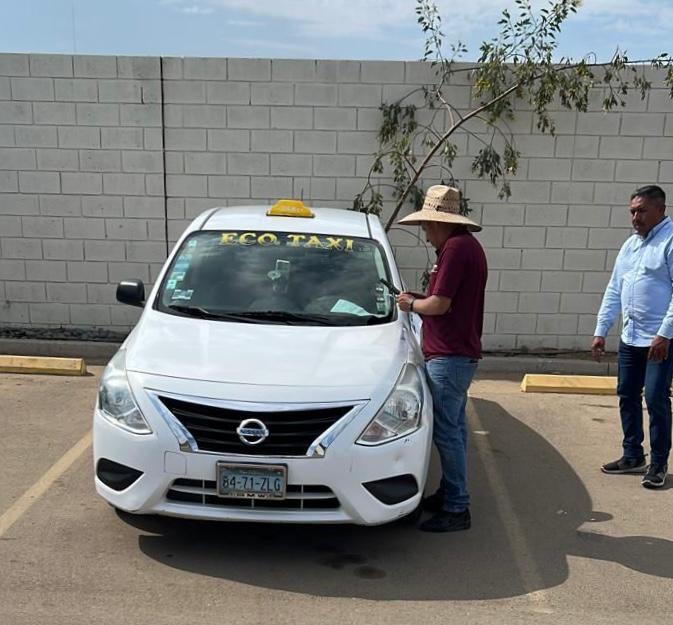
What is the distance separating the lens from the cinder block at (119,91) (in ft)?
24.0

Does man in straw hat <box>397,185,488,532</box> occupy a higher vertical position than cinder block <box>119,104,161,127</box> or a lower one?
lower

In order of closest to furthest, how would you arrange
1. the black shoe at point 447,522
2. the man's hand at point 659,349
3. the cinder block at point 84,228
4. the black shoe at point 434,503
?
the black shoe at point 447,522
the black shoe at point 434,503
the man's hand at point 659,349
the cinder block at point 84,228

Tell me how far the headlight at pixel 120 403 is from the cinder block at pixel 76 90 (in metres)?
4.76

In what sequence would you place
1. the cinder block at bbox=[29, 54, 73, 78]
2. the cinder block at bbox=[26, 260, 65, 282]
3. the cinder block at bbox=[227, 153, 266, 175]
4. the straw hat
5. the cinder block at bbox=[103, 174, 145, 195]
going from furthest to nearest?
the cinder block at bbox=[26, 260, 65, 282] → the cinder block at bbox=[103, 174, 145, 195] → the cinder block at bbox=[227, 153, 266, 175] → the cinder block at bbox=[29, 54, 73, 78] → the straw hat

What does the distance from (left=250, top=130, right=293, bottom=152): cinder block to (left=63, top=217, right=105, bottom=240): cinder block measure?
1910mm

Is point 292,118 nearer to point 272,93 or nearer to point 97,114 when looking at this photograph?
point 272,93

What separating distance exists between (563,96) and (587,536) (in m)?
4.58

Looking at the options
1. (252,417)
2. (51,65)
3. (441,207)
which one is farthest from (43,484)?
(51,65)

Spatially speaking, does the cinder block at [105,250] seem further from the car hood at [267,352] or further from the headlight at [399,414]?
the headlight at [399,414]

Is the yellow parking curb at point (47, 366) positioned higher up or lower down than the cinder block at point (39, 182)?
lower down

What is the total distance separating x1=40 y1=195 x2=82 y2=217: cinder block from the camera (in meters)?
7.55

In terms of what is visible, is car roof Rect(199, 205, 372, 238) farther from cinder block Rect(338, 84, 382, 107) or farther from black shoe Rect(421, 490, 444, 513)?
cinder block Rect(338, 84, 382, 107)

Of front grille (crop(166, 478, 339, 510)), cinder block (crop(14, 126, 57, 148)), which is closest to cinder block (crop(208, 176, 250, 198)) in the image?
cinder block (crop(14, 126, 57, 148))

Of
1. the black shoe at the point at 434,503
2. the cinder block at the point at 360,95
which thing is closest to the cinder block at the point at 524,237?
the cinder block at the point at 360,95
